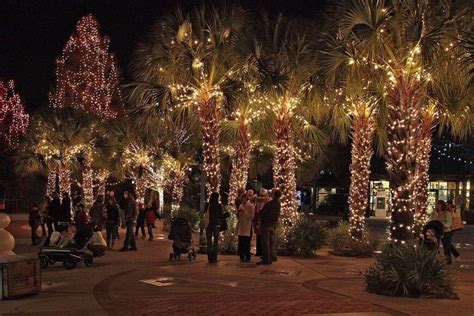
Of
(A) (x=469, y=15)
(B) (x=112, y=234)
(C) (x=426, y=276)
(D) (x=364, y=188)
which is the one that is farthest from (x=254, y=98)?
(C) (x=426, y=276)

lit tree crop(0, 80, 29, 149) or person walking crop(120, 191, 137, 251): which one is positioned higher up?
lit tree crop(0, 80, 29, 149)

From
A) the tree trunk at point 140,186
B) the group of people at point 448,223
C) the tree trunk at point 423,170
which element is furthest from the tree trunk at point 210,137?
the tree trunk at point 140,186

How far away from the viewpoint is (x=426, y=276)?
40.0ft

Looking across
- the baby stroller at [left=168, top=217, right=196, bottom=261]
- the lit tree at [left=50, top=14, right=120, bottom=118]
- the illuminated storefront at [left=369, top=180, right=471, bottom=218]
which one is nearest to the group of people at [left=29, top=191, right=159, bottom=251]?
the baby stroller at [left=168, top=217, right=196, bottom=261]

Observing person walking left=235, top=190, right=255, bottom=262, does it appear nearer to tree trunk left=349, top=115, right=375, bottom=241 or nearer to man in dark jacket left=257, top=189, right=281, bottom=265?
man in dark jacket left=257, top=189, right=281, bottom=265

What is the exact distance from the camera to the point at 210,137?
71.2 feet

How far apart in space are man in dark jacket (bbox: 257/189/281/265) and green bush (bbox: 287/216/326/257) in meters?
1.96

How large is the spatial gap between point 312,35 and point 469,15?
6970 mm

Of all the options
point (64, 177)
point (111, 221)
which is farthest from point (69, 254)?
point (64, 177)

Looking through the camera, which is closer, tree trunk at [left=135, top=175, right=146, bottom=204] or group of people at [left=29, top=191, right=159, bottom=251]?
group of people at [left=29, top=191, right=159, bottom=251]

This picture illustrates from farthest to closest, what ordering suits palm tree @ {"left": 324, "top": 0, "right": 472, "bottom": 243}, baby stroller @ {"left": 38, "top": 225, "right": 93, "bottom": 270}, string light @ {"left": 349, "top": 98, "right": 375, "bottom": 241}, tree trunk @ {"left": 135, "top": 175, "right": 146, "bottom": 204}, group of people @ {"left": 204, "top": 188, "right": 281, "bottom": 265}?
tree trunk @ {"left": 135, "top": 175, "right": 146, "bottom": 204} → string light @ {"left": 349, "top": 98, "right": 375, "bottom": 241} → group of people @ {"left": 204, "top": 188, "right": 281, "bottom": 265} → baby stroller @ {"left": 38, "top": 225, "right": 93, "bottom": 270} → palm tree @ {"left": 324, "top": 0, "right": 472, "bottom": 243}

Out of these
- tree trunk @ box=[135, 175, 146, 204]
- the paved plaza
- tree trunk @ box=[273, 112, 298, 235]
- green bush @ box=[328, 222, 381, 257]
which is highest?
tree trunk @ box=[273, 112, 298, 235]

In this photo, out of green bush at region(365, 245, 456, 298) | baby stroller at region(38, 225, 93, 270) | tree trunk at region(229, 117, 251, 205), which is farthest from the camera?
tree trunk at region(229, 117, 251, 205)

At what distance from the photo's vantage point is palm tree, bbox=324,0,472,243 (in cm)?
1500
